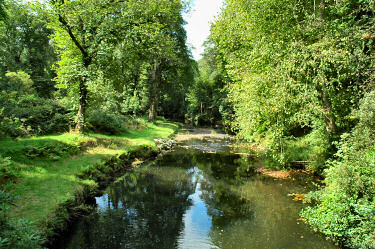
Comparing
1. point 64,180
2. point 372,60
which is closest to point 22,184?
point 64,180

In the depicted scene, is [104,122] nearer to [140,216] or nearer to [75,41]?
[75,41]

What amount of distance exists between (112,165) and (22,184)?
5.13 m

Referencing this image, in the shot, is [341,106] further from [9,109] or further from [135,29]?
[9,109]

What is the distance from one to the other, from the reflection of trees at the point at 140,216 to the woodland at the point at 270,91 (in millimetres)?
1680

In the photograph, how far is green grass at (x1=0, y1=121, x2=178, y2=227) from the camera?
6.84 m

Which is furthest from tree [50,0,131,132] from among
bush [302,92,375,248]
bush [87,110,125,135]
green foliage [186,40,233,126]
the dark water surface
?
green foliage [186,40,233,126]

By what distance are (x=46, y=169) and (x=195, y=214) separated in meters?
6.50

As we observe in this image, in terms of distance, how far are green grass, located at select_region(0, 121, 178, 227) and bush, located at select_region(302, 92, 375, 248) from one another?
26.4ft

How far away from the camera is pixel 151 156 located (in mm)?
17688

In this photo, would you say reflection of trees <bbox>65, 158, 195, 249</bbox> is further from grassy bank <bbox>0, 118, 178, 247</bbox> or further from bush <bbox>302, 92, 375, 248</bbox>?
bush <bbox>302, 92, 375, 248</bbox>

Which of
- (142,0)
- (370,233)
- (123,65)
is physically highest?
(142,0)

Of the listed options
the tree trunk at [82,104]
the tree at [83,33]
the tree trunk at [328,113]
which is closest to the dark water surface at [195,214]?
the tree trunk at [328,113]

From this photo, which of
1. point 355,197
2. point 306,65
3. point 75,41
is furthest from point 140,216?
point 75,41

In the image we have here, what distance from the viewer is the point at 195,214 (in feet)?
28.6
